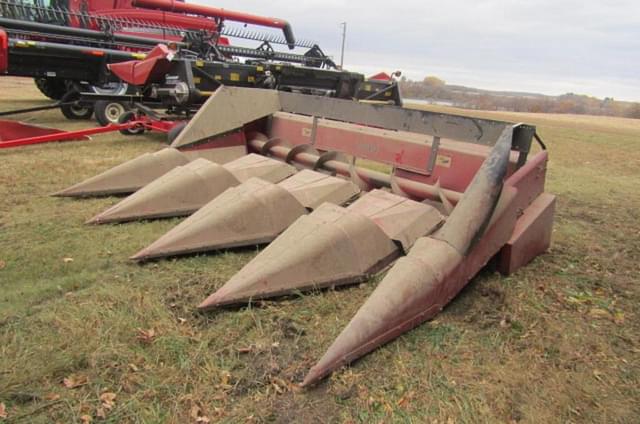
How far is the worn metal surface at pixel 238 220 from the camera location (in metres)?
2.71

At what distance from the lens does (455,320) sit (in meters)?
2.27

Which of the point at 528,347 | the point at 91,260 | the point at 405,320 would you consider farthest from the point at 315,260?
the point at 91,260

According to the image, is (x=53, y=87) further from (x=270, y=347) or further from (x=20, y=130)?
(x=270, y=347)

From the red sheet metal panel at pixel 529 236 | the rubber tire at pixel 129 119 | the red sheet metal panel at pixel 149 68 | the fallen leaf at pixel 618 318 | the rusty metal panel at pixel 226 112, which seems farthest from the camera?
the rubber tire at pixel 129 119

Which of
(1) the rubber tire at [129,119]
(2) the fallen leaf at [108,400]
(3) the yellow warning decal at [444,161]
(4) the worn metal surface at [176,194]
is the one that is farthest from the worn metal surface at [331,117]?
(1) the rubber tire at [129,119]

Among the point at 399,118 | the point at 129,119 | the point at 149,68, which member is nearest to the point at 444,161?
the point at 399,118

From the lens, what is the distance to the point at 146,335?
201 centimetres

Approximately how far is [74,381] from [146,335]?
340 millimetres

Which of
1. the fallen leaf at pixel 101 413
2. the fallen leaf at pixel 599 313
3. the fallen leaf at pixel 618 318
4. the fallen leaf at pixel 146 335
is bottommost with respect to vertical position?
the fallen leaf at pixel 101 413

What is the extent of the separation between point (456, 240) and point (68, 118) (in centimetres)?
1024

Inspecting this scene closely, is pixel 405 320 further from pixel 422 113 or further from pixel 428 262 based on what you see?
pixel 422 113

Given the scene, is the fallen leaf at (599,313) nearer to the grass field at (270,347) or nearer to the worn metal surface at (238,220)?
the grass field at (270,347)

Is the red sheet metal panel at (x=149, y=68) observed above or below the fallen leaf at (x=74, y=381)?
above

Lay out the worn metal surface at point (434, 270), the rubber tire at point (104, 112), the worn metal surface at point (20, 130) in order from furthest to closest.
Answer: the rubber tire at point (104, 112)
the worn metal surface at point (20, 130)
the worn metal surface at point (434, 270)
